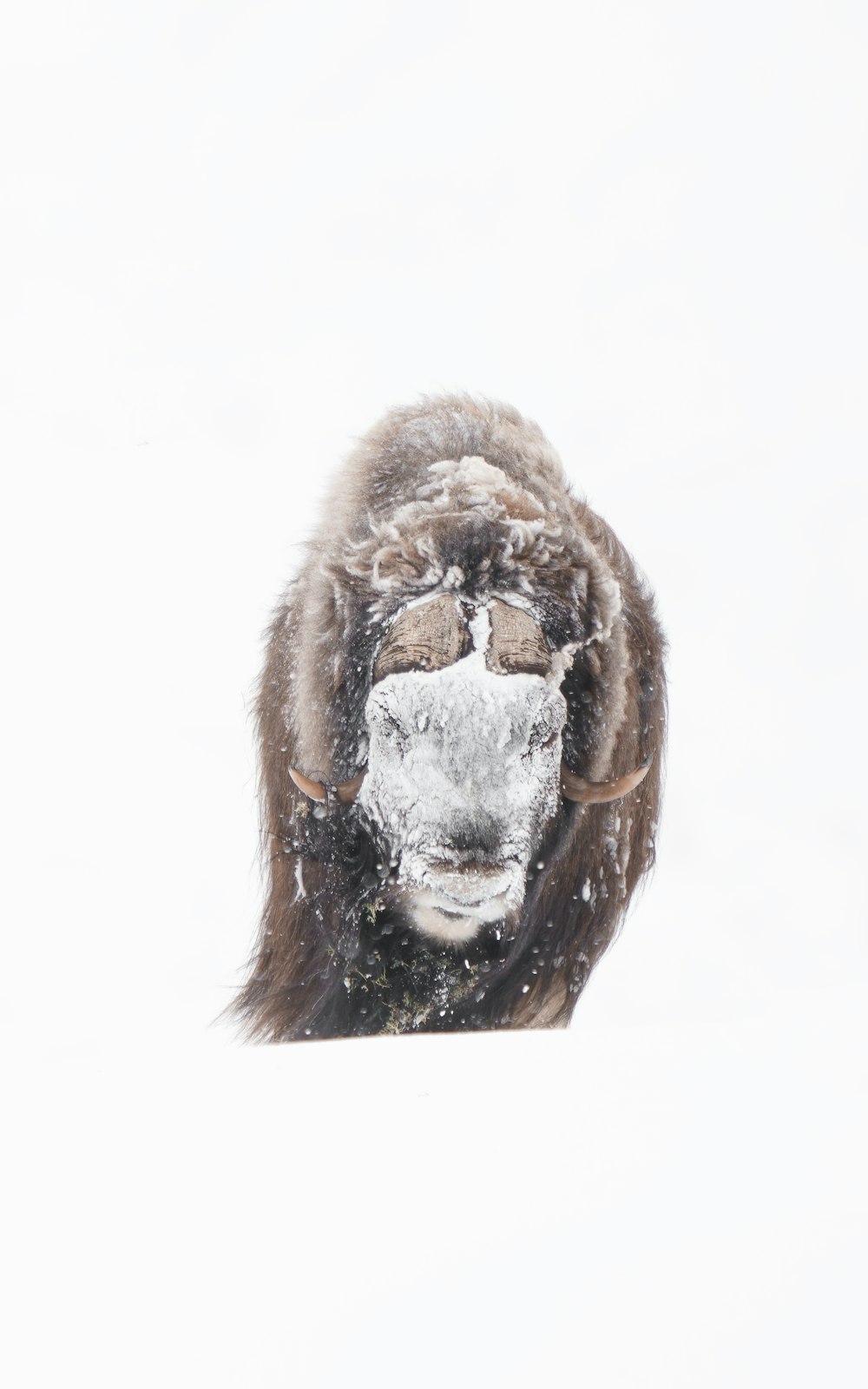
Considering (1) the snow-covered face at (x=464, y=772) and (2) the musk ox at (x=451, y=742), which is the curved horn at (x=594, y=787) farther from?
(1) the snow-covered face at (x=464, y=772)

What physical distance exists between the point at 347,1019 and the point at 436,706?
0.92 m

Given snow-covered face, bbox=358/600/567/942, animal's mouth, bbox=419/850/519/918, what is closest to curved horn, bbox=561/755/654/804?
snow-covered face, bbox=358/600/567/942

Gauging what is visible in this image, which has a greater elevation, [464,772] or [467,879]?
[464,772]

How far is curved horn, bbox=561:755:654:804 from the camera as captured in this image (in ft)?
9.30

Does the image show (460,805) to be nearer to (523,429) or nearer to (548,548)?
(548,548)

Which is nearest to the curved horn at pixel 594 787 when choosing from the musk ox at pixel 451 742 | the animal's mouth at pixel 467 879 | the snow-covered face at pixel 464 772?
the musk ox at pixel 451 742

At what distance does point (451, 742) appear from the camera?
2.55 metres

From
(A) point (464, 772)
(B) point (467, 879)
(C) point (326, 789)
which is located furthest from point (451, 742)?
(C) point (326, 789)

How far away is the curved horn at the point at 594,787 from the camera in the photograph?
9.30ft

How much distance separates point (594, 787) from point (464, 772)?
17.7 inches

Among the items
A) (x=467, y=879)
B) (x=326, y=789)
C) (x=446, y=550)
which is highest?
(x=446, y=550)

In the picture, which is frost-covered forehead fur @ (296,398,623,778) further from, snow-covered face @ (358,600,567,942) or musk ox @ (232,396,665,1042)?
snow-covered face @ (358,600,567,942)

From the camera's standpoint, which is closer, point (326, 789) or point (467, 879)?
point (467, 879)

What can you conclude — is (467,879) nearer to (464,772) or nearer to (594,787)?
(464,772)
